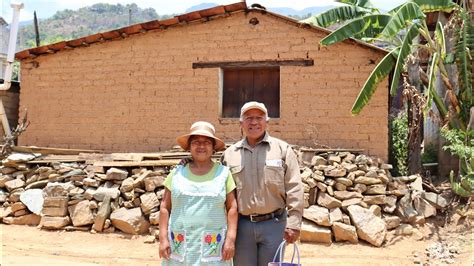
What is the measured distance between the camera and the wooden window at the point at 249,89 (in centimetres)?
835

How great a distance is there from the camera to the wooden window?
8.35 metres

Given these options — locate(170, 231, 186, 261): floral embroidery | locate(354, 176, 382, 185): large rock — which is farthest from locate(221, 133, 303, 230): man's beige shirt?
locate(354, 176, 382, 185): large rock

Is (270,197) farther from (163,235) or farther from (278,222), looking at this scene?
(163,235)

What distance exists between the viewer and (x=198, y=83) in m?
8.55

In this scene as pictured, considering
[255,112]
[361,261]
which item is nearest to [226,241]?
[255,112]

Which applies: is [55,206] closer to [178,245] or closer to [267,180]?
[178,245]

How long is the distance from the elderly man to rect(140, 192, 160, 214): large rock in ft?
13.8

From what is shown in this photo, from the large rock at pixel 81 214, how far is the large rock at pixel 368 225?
431 centimetres

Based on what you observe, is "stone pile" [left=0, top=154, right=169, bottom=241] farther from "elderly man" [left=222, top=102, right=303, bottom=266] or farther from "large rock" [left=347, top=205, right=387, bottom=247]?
"elderly man" [left=222, top=102, right=303, bottom=266]

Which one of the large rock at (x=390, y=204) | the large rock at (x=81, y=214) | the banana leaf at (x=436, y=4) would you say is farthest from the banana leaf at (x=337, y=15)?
the large rock at (x=81, y=214)

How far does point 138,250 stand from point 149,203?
0.84 meters

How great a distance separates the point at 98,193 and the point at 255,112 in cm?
503

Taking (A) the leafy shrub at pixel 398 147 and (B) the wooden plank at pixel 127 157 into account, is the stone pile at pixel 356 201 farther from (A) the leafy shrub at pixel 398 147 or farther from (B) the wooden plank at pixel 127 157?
(B) the wooden plank at pixel 127 157

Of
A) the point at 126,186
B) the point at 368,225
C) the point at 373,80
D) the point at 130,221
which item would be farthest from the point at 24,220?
the point at 373,80
